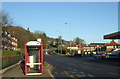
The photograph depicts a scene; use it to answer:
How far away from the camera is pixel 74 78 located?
14.3m

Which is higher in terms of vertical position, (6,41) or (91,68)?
(6,41)

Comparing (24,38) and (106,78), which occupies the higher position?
(24,38)

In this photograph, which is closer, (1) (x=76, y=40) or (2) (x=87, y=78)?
(2) (x=87, y=78)

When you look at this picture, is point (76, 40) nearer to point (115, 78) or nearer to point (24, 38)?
point (24, 38)

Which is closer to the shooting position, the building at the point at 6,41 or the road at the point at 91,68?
the road at the point at 91,68

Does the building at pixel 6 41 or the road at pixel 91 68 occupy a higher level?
the building at pixel 6 41

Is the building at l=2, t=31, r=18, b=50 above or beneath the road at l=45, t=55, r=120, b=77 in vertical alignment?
above

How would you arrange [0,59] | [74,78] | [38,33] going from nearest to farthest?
[74,78] → [0,59] → [38,33]

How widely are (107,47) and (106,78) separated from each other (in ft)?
372

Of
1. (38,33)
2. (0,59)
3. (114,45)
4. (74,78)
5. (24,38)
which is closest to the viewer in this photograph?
(74,78)

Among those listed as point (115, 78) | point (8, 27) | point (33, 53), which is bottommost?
point (115, 78)

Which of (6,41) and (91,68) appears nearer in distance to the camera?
(91,68)

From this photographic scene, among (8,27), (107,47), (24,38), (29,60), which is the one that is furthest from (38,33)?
(29,60)

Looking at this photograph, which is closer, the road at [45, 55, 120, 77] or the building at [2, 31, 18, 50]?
the road at [45, 55, 120, 77]
